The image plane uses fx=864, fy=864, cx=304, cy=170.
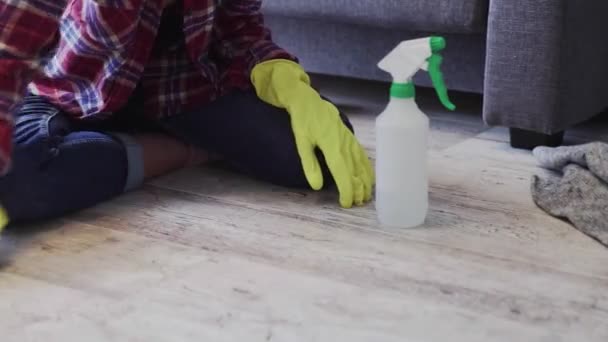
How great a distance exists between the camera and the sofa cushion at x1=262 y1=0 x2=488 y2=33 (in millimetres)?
1518

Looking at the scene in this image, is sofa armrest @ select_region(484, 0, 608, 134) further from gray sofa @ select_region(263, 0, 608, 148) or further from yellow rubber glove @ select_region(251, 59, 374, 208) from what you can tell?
yellow rubber glove @ select_region(251, 59, 374, 208)

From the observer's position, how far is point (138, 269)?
3.47 feet

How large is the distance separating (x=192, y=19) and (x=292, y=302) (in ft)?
1.63

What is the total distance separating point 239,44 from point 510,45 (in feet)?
1.45

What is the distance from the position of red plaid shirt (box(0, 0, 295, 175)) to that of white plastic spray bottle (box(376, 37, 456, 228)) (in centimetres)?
32

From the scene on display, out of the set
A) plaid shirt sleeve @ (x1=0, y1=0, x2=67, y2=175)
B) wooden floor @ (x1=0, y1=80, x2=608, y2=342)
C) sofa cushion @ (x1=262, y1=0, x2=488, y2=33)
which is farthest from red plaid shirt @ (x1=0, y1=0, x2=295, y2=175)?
sofa cushion @ (x1=262, y1=0, x2=488, y2=33)

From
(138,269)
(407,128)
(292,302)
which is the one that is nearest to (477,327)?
(292,302)

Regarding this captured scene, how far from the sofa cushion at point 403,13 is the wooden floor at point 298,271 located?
31cm

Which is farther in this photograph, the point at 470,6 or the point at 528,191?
the point at 470,6

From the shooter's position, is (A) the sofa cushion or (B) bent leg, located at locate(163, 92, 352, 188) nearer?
(B) bent leg, located at locate(163, 92, 352, 188)

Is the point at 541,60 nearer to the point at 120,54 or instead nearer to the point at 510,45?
the point at 510,45

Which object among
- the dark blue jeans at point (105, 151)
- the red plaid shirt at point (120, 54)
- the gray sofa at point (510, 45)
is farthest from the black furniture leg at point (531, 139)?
the red plaid shirt at point (120, 54)

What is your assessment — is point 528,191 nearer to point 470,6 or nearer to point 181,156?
point 470,6

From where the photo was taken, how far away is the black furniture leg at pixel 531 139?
1477 millimetres
